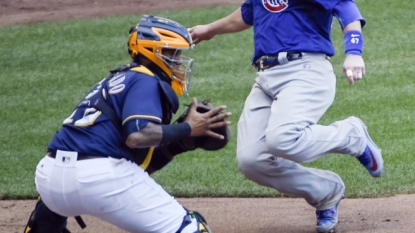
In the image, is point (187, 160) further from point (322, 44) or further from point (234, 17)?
point (322, 44)

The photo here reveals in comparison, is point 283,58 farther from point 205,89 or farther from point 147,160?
point 205,89

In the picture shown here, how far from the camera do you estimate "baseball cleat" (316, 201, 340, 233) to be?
14.7 ft

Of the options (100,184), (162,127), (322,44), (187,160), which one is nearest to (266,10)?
(322,44)

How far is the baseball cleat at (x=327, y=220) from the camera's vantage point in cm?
447

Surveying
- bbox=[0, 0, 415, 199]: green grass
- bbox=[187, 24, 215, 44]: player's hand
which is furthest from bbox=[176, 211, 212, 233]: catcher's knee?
bbox=[0, 0, 415, 199]: green grass

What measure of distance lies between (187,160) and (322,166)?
1.23 metres

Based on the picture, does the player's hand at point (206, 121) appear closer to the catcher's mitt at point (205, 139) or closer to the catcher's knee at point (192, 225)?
the catcher's mitt at point (205, 139)

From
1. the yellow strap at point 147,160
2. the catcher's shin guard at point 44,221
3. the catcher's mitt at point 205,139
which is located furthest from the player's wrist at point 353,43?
the catcher's shin guard at point 44,221

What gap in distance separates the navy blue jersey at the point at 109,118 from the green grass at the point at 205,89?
2.08 meters

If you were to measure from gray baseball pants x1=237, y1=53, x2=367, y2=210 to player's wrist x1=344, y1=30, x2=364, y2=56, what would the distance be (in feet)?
0.82

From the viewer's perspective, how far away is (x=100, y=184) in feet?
11.8

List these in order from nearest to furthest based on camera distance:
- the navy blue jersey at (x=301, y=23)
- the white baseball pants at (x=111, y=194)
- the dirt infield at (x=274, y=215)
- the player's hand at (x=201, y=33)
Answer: the white baseball pants at (x=111, y=194) < the navy blue jersey at (x=301, y=23) < the dirt infield at (x=274, y=215) < the player's hand at (x=201, y=33)

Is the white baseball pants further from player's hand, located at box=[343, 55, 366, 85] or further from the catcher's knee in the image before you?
player's hand, located at box=[343, 55, 366, 85]

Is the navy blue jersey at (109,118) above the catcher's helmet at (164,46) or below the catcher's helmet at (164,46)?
below
